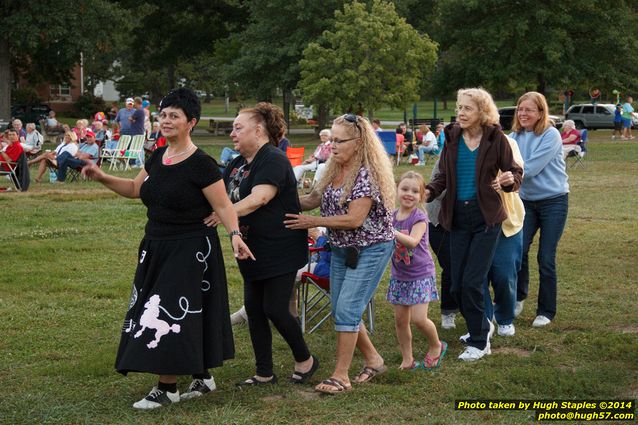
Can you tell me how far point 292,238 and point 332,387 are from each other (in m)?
0.92

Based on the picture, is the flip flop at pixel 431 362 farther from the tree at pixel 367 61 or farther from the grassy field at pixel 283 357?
the tree at pixel 367 61

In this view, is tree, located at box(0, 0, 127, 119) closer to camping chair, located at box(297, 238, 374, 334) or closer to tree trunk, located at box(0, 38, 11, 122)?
tree trunk, located at box(0, 38, 11, 122)

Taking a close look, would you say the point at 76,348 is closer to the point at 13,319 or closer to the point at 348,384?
the point at 13,319

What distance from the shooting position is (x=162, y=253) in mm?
5625

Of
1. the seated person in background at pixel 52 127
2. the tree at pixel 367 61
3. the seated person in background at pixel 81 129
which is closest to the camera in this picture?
the seated person in background at pixel 81 129

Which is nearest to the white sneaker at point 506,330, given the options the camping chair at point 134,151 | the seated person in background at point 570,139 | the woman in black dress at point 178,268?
the woman in black dress at point 178,268

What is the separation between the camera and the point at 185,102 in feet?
18.8

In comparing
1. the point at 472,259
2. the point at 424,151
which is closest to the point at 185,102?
the point at 472,259

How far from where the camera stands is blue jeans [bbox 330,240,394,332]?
602 centimetres

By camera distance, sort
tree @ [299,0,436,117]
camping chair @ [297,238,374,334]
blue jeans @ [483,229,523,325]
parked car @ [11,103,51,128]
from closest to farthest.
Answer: blue jeans @ [483,229,523,325]
camping chair @ [297,238,374,334]
tree @ [299,0,436,117]
parked car @ [11,103,51,128]

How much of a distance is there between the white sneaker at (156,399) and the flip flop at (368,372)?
46.2 inches

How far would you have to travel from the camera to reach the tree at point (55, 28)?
37.8m

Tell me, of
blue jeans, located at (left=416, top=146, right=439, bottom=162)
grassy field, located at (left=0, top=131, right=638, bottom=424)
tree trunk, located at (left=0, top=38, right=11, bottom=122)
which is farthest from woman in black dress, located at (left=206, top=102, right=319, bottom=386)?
tree trunk, located at (left=0, top=38, right=11, bottom=122)

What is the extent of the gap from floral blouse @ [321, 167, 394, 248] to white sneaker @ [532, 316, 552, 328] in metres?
2.34
